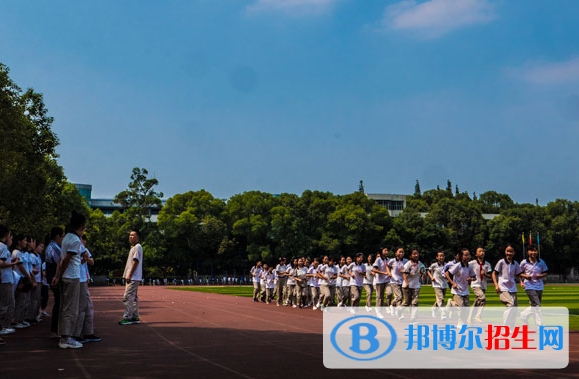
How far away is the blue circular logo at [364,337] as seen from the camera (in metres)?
10.2

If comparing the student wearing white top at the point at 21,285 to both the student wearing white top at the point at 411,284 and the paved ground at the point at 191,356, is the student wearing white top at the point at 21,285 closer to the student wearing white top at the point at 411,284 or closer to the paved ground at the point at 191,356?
the paved ground at the point at 191,356

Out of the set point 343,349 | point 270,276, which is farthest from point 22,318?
point 270,276

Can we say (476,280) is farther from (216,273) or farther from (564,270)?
(564,270)

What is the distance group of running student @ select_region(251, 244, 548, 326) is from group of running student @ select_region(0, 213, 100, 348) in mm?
7854

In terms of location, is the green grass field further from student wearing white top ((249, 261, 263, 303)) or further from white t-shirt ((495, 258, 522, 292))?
student wearing white top ((249, 261, 263, 303))

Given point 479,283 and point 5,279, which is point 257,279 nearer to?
point 479,283

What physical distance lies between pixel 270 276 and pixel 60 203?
23.3 metres

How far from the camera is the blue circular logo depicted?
10203 mm

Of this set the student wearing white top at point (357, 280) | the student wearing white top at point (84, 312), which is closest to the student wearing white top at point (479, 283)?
the student wearing white top at point (357, 280)

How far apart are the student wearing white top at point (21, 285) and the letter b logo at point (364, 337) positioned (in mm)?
7020

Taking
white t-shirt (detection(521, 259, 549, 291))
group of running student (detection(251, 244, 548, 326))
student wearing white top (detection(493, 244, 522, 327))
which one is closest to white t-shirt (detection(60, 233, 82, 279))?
→ group of running student (detection(251, 244, 548, 326))

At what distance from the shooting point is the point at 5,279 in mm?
12516

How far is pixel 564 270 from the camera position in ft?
320

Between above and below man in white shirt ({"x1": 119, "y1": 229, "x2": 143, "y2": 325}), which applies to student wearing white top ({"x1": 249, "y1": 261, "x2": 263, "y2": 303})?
below
